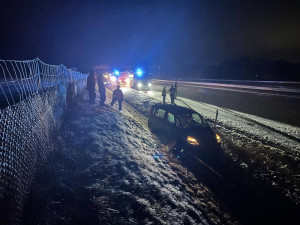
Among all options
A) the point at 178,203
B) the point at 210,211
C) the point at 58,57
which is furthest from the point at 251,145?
the point at 58,57

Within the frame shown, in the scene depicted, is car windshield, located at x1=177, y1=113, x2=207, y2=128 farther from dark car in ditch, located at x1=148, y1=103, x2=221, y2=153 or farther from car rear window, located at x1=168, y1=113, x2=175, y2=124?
car rear window, located at x1=168, y1=113, x2=175, y2=124

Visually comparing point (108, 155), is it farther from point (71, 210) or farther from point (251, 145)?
point (251, 145)

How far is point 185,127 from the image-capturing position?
23.0 ft

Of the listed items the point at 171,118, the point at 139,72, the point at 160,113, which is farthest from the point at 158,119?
the point at 139,72

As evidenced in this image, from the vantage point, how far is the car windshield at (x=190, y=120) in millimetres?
7190

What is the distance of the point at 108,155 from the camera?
5082mm

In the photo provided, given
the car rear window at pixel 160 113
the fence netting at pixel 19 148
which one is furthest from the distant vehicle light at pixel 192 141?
the fence netting at pixel 19 148

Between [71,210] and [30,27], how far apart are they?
1981 inches

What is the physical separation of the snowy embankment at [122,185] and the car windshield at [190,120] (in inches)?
62.2

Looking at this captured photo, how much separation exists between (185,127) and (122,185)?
12.7 feet

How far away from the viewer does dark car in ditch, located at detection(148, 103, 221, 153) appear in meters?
6.56

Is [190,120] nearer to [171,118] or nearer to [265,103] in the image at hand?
[171,118]

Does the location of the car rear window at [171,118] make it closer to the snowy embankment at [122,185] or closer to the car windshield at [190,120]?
the car windshield at [190,120]

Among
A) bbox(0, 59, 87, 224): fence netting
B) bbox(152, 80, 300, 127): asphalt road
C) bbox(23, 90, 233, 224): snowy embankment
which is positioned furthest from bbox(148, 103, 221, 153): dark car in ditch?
bbox(152, 80, 300, 127): asphalt road
